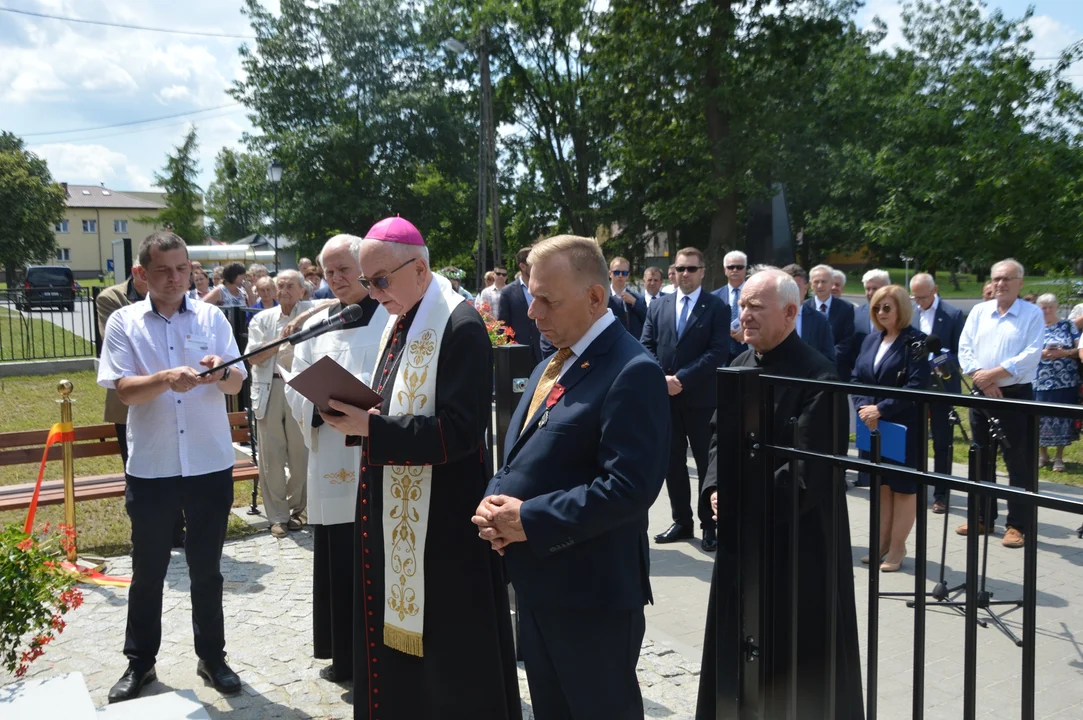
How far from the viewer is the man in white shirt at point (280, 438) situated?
6941 mm

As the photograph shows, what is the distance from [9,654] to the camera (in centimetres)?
292

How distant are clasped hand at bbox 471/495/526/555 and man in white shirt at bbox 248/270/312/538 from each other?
4641mm

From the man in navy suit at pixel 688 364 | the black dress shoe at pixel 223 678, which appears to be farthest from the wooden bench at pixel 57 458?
the man in navy suit at pixel 688 364

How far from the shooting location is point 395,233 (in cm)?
343

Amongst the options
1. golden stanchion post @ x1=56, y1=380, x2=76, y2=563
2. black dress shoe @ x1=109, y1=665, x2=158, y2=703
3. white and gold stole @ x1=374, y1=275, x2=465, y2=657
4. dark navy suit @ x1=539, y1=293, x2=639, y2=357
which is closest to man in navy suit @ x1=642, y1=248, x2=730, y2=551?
dark navy suit @ x1=539, y1=293, x2=639, y2=357

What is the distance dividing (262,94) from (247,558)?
3715cm

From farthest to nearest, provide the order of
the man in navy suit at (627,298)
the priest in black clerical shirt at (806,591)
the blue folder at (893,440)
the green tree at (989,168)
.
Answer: the green tree at (989,168)
the man in navy suit at (627,298)
the blue folder at (893,440)
the priest in black clerical shirt at (806,591)

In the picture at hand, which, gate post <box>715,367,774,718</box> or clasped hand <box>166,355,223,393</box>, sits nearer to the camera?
gate post <box>715,367,774,718</box>

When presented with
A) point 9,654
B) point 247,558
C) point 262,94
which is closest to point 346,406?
point 9,654

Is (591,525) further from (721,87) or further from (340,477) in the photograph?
(721,87)

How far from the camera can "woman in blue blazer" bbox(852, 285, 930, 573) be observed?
5.99 metres

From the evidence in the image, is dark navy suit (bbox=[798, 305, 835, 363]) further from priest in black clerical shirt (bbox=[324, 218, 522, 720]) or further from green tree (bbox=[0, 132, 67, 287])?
green tree (bbox=[0, 132, 67, 287])

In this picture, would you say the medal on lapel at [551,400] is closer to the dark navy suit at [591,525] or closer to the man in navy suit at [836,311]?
the dark navy suit at [591,525]

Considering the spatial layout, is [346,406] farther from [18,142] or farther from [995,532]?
[18,142]
